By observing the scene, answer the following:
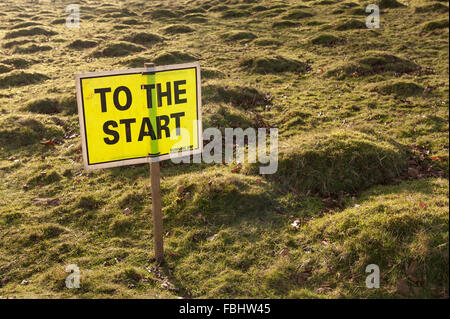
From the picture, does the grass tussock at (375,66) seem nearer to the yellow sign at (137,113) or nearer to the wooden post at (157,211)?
the yellow sign at (137,113)

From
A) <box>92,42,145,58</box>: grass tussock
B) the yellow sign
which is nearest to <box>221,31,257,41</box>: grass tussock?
<box>92,42,145,58</box>: grass tussock

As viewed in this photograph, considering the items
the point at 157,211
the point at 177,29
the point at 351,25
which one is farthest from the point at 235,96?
the point at 177,29

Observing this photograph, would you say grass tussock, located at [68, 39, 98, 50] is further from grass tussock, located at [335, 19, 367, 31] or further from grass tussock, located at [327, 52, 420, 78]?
grass tussock, located at [327, 52, 420, 78]

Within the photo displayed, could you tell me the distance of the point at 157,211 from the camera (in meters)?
5.50

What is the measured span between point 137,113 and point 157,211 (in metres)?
1.41

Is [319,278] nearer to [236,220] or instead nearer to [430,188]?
[236,220]

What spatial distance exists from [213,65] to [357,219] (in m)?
12.2

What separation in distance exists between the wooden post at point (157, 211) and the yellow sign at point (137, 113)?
260 mm

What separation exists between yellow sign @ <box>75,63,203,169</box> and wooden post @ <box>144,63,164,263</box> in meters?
0.26

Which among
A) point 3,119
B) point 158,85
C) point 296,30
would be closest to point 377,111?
point 158,85

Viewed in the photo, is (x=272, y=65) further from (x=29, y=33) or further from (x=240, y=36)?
(x=29, y=33)

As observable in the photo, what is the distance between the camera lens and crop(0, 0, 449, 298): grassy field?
16.7 ft

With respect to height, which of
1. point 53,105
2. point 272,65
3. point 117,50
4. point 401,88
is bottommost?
point 53,105

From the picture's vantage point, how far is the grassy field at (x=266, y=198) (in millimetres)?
5098
